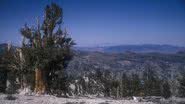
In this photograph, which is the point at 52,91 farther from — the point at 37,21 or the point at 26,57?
the point at 37,21

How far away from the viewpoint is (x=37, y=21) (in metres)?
30.7

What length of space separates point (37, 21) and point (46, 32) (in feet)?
5.29

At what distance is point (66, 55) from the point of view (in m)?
31.7

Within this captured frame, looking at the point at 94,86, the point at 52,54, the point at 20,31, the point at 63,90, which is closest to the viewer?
the point at 52,54

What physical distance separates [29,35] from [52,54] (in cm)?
396

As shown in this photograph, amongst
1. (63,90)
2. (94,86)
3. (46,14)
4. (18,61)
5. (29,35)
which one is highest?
(46,14)

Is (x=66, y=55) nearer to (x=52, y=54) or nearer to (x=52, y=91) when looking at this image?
(x=52, y=54)

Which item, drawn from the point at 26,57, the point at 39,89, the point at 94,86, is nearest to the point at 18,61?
the point at 26,57

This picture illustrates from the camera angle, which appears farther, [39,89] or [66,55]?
[66,55]

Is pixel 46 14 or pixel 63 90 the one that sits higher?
pixel 46 14

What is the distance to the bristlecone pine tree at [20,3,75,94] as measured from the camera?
96.7 feet

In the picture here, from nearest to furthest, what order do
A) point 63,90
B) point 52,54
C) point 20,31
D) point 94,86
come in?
point 52,54 → point 20,31 → point 63,90 → point 94,86

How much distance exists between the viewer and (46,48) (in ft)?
97.5

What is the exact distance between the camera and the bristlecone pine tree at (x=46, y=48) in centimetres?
2948
